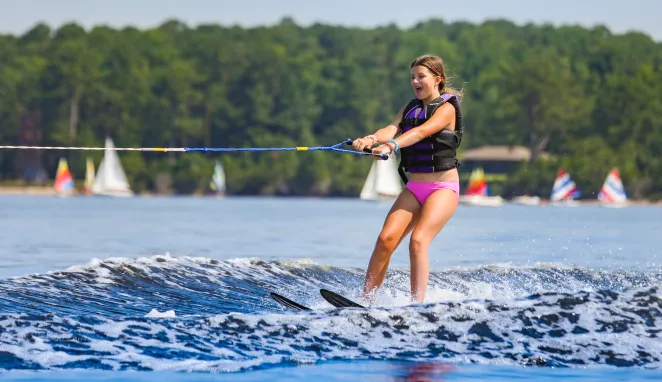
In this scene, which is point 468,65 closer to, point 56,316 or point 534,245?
point 534,245

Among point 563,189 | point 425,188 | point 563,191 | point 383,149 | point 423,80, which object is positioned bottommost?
point 563,191

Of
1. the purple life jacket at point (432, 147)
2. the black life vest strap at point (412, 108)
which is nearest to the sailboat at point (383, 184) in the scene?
the black life vest strap at point (412, 108)

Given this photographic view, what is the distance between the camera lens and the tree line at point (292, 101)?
10312 cm

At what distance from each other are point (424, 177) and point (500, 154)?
104 metres

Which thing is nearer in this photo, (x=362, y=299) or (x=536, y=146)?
(x=362, y=299)

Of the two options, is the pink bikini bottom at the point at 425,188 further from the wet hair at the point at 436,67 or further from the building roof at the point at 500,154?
the building roof at the point at 500,154

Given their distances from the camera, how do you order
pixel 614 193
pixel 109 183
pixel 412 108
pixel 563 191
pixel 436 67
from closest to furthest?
1. pixel 436 67
2. pixel 412 108
3. pixel 614 193
4. pixel 563 191
5. pixel 109 183

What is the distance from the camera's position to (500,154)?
111625 mm

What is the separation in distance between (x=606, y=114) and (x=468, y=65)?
113 feet

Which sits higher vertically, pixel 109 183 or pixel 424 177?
pixel 424 177

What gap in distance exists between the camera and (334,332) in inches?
301

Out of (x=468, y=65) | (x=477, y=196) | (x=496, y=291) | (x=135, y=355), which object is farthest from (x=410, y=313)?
(x=468, y=65)

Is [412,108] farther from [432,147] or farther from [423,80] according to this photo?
[432,147]

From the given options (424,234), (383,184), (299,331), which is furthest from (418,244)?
(383,184)
